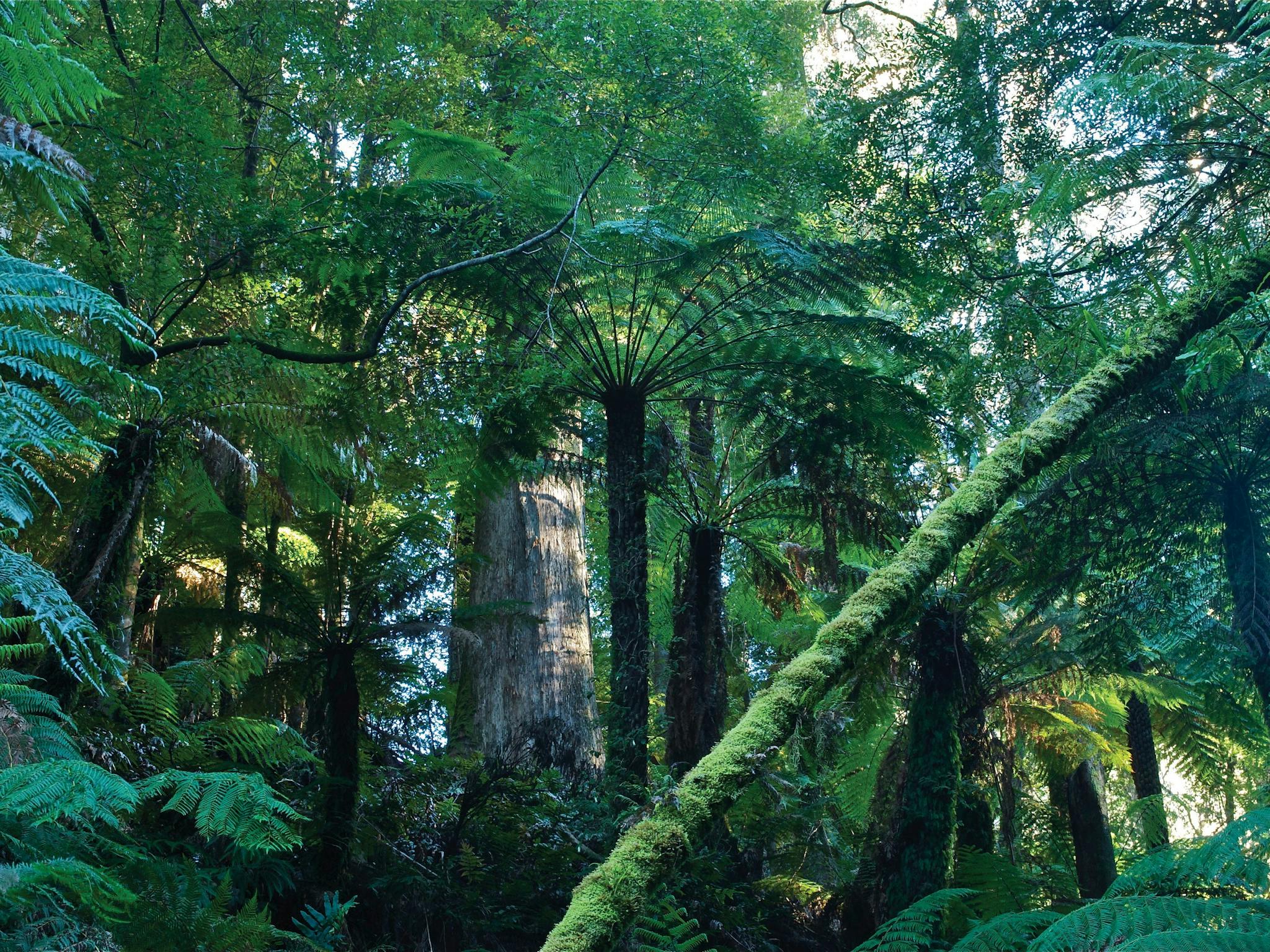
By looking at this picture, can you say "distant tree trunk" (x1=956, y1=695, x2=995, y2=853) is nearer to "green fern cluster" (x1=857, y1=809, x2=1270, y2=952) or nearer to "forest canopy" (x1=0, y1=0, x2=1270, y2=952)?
"forest canopy" (x1=0, y1=0, x2=1270, y2=952)

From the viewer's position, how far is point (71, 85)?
263 cm

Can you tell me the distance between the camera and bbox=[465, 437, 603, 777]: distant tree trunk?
7207 millimetres

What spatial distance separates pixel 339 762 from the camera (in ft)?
15.1

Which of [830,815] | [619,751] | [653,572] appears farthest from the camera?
[653,572]

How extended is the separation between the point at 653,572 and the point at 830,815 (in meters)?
2.97

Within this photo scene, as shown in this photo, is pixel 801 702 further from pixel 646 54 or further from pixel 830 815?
pixel 830 815

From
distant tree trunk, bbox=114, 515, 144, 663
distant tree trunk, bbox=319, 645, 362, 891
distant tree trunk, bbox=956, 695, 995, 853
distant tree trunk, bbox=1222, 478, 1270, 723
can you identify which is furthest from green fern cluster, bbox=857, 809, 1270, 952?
distant tree trunk, bbox=114, 515, 144, 663

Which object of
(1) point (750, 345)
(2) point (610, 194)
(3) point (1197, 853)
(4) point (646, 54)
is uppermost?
(4) point (646, 54)

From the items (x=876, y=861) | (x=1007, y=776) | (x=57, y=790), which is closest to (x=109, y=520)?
(x=57, y=790)

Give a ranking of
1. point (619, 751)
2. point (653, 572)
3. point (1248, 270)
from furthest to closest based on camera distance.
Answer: point (653, 572) < point (619, 751) < point (1248, 270)

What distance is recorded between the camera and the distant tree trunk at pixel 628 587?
203 inches

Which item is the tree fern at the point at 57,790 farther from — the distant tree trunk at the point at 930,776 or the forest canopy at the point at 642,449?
the distant tree trunk at the point at 930,776

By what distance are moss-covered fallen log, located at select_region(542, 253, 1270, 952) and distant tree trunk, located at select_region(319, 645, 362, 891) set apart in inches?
94.6

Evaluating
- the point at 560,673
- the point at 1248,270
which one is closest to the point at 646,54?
the point at 1248,270
